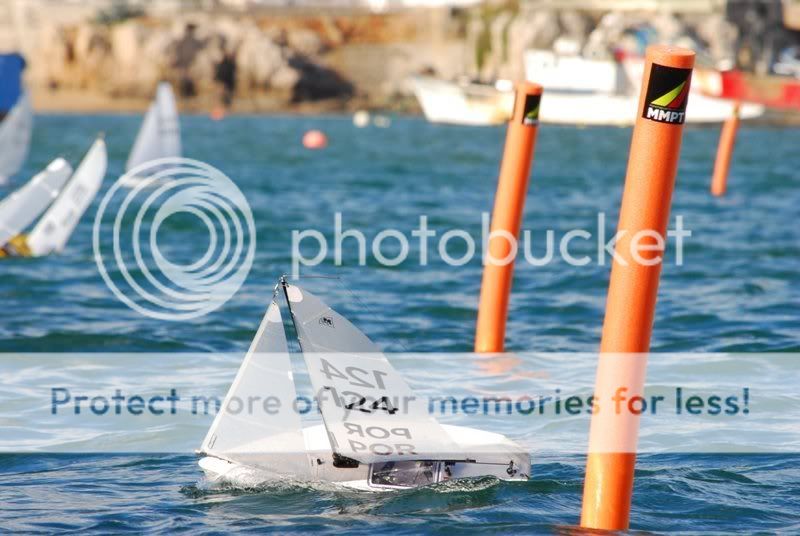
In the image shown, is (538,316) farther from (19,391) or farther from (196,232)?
(196,232)

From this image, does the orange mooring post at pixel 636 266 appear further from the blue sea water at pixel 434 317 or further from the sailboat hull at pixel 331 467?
the sailboat hull at pixel 331 467

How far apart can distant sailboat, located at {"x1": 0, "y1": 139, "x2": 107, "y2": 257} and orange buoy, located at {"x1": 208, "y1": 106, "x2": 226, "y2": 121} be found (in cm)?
7750

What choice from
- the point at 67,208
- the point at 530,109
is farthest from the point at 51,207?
the point at 530,109

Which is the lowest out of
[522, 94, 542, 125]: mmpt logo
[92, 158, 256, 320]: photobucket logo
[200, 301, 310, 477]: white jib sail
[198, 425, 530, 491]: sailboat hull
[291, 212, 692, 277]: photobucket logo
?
[92, 158, 256, 320]: photobucket logo

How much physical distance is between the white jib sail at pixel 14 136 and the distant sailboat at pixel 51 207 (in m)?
7.75

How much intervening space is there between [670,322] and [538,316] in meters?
2.02

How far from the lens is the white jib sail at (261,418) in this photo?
9734 mm

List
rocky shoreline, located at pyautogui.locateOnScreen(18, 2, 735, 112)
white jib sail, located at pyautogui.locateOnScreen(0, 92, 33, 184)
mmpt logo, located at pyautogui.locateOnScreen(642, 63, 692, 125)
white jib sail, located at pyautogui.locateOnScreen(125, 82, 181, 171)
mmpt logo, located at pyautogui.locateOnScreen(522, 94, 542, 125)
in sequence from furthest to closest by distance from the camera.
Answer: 1. rocky shoreline, located at pyautogui.locateOnScreen(18, 2, 735, 112)
2. white jib sail, located at pyautogui.locateOnScreen(125, 82, 181, 171)
3. white jib sail, located at pyautogui.locateOnScreen(0, 92, 33, 184)
4. mmpt logo, located at pyautogui.locateOnScreen(522, 94, 542, 125)
5. mmpt logo, located at pyautogui.locateOnScreen(642, 63, 692, 125)

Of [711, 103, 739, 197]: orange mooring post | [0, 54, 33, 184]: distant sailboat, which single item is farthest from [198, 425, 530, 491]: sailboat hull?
[711, 103, 739, 197]: orange mooring post

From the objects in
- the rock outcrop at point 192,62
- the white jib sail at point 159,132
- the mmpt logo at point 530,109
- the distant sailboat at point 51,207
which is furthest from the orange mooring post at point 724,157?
the rock outcrop at point 192,62

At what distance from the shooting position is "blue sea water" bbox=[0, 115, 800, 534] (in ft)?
32.3

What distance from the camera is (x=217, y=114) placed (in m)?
106

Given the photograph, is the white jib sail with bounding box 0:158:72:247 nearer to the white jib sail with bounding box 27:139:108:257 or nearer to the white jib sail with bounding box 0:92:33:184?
the white jib sail with bounding box 27:139:108:257

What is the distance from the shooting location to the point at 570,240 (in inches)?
1136
